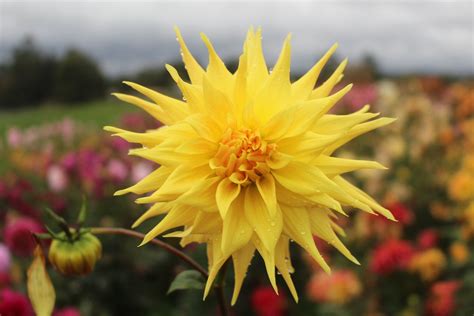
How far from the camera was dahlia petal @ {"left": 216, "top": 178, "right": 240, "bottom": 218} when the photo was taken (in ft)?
3.04

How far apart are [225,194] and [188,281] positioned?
23 centimetres

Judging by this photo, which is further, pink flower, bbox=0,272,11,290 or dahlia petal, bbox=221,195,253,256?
pink flower, bbox=0,272,11,290

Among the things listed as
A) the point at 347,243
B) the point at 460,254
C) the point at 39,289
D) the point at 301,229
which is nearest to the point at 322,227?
the point at 301,229

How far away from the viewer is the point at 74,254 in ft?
3.50

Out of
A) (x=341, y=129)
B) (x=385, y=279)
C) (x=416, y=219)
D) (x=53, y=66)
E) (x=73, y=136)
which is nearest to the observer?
(x=341, y=129)

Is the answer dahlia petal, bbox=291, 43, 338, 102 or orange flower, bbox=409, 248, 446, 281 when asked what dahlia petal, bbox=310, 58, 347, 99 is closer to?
dahlia petal, bbox=291, 43, 338, 102

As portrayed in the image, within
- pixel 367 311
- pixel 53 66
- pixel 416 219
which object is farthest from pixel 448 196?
pixel 53 66

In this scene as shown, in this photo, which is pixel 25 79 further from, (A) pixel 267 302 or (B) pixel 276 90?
(B) pixel 276 90

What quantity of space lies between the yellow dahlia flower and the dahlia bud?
14 cm

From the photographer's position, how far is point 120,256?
380 cm

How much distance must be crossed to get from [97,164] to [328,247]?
172 centimetres

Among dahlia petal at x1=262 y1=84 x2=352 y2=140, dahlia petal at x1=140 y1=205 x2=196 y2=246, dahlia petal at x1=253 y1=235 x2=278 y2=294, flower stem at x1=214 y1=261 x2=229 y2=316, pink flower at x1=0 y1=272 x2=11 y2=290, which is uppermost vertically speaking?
dahlia petal at x1=262 y1=84 x2=352 y2=140

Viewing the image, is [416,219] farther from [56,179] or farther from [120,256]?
[56,179]

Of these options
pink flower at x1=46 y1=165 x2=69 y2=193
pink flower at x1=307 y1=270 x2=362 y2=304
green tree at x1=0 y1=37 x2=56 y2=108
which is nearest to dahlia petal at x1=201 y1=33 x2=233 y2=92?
pink flower at x1=307 y1=270 x2=362 y2=304
